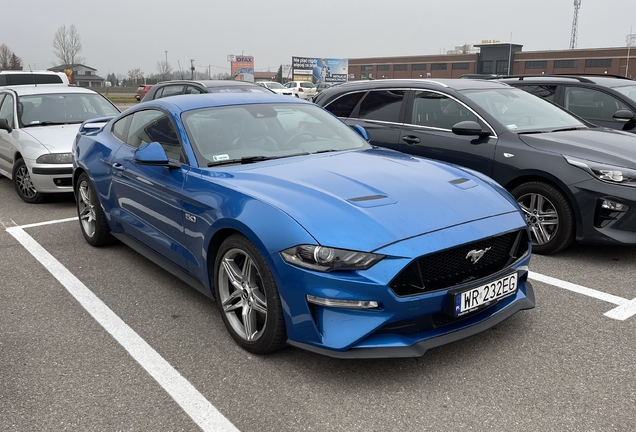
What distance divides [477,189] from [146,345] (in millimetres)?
2331

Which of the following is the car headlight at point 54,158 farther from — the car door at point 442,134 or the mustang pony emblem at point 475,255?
the mustang pony emblem at point 475,255

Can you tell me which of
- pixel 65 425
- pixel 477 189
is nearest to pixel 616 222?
pixel 477 189

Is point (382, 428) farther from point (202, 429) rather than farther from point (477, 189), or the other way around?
point (477, 189)

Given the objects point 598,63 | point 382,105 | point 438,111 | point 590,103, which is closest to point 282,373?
point 438,111

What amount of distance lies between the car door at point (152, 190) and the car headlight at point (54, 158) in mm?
2913

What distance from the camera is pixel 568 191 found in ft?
16.7

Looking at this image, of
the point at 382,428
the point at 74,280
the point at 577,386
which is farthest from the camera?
the point at 74,280

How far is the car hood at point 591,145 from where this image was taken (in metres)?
5.10

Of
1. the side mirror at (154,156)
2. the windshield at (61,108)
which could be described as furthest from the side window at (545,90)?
the windshield at (61,108)

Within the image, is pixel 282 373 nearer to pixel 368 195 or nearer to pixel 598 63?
pixel 368 195

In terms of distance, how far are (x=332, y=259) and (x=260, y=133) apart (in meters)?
1.74

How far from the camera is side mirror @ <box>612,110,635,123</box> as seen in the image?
7.03 meters

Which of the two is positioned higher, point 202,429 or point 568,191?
point 568,191

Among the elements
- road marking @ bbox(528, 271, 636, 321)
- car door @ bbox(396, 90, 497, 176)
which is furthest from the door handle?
road marking @ bbox(528, 271, 636, 321)
